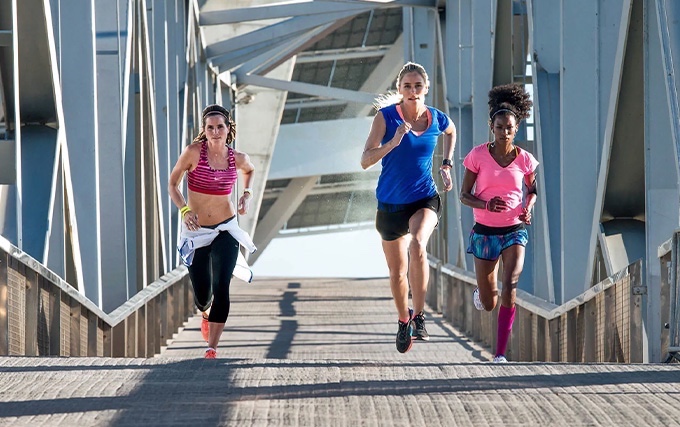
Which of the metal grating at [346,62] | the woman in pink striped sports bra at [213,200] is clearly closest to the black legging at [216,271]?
the woman in pink striped sports bra at [213,200]

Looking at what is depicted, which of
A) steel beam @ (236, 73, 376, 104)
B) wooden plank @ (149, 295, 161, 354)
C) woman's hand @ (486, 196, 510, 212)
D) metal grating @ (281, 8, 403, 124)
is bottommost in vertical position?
wooden plank @ (149, 295, 161, 354)

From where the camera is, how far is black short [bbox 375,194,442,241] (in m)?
8.78

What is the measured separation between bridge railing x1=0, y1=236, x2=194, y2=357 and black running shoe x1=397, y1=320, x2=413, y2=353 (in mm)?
2171

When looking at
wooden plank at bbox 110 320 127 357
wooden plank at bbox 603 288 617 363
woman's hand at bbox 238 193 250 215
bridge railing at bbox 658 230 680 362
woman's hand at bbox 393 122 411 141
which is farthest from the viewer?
wooden plank at bbox 110 320 127 357

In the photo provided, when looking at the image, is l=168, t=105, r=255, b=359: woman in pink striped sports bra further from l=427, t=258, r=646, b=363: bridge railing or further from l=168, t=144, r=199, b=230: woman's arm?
l=427, t=258, r=646, b=363: bridge railing

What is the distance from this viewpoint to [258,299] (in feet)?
82.2

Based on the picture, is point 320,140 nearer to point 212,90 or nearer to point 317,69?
point 317,69

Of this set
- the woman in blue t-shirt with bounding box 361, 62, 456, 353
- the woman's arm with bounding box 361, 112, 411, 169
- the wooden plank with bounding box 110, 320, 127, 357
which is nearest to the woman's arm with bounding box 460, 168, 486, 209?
the woman in blue t-shirt with bounding box 361, 62, 456, 353

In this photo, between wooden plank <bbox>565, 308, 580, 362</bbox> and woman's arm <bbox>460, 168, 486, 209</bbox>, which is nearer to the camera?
woman's arm <bbox>460, 168, 486, 209</bbox>

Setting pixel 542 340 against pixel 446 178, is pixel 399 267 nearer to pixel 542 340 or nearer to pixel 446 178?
pixel 446 178

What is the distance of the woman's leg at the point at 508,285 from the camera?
29.8 ft

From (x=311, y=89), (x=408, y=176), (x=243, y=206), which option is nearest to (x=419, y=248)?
(x=408, y=176)

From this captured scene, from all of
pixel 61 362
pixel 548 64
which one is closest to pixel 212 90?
pixel 548 64

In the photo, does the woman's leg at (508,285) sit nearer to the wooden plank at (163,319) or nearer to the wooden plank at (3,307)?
the wooden plank at (3,307)
